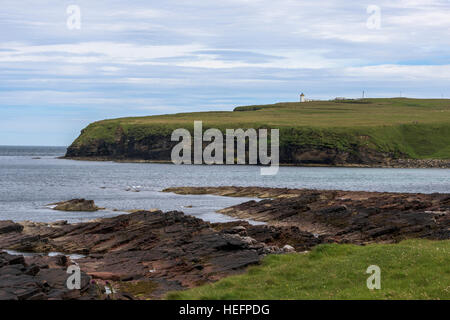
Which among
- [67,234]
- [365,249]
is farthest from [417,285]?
[67,234]

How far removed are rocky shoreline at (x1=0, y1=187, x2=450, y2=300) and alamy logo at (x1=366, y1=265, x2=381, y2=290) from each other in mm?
6463

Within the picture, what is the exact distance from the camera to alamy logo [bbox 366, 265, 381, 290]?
67.2 ft

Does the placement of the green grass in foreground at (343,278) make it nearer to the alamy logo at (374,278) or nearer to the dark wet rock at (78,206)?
the alamy logo at (374,278)

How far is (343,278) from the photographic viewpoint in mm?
21812

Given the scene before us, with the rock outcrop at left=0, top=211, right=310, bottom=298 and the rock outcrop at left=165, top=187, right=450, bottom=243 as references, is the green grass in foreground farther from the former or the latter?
the rock outcrop at left=165, top=187, right=450, bottom=243

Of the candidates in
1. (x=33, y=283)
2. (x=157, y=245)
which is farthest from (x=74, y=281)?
(x=157, y=245)

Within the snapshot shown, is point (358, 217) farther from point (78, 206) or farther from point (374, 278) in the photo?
point (78, 206)

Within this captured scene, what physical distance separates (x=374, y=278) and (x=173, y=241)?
1723 centimetres

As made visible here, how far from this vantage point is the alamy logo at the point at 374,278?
67.2 ft

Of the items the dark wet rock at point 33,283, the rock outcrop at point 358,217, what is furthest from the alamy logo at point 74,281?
the rock outcrop at point 358,217

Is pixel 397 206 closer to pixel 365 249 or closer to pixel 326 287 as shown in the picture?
pixel 365 249

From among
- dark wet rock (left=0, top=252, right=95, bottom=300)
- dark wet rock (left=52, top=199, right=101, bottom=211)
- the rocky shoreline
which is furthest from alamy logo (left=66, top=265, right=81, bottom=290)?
dark wet rock (left=52, top=199, right=101, bottom=211)
